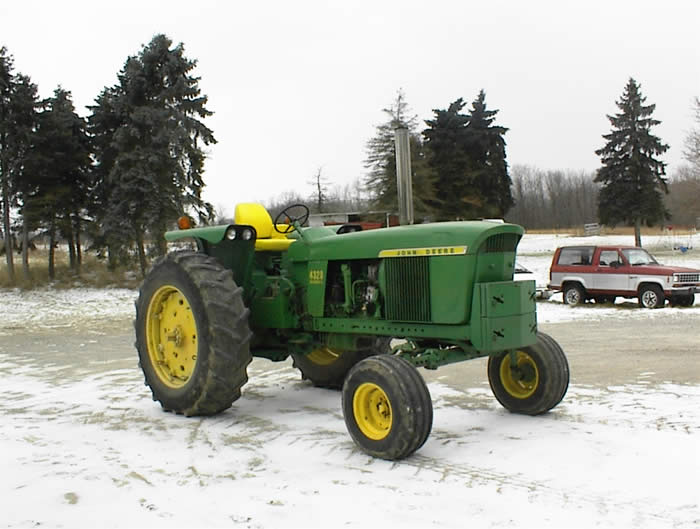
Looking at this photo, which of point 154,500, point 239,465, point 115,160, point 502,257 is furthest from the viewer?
point 115,160

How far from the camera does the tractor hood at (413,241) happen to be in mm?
5156

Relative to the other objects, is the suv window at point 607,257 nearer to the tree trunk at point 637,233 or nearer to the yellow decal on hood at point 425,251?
the yellow decal on hood at point 425,251

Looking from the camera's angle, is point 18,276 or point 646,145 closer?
point 18,276

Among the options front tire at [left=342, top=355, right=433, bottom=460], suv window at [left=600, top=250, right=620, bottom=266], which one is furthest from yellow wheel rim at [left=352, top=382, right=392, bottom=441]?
suv window at [left=600, top=250, right=620, bottom=266]

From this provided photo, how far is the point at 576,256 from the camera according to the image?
18281mm

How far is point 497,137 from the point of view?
146 ft

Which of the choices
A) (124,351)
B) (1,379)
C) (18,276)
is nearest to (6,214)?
(18,276)

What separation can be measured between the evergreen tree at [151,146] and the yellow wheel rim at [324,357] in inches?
798

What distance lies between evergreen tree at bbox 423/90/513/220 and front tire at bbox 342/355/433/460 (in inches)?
1419

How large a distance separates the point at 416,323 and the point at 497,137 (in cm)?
4103

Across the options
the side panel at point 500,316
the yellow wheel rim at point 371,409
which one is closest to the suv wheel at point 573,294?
the side panel at point 500,316

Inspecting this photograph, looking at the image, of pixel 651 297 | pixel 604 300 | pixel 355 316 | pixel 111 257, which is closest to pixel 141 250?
pixel 111 257

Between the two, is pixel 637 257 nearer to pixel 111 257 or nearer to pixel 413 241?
pixel 413 241

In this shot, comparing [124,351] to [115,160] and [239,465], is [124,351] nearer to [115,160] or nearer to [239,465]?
[239,465]
